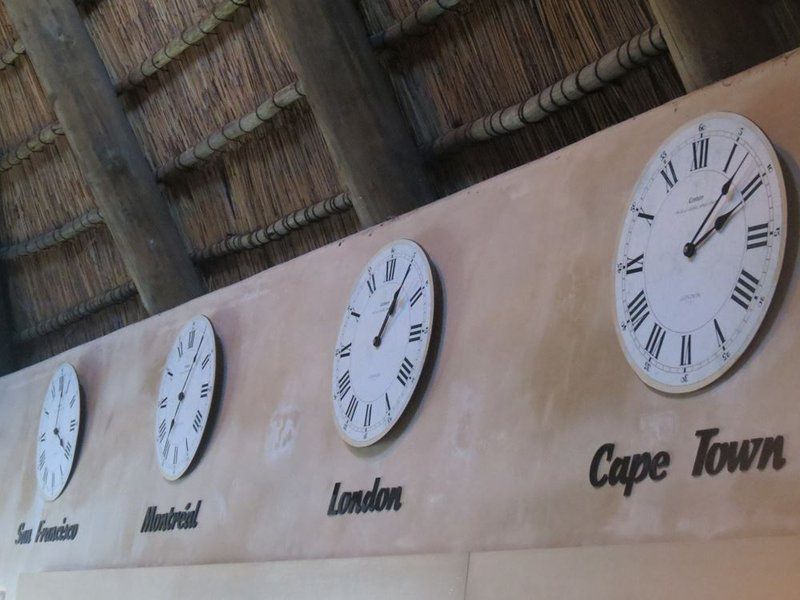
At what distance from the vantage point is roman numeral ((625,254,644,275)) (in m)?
1.69

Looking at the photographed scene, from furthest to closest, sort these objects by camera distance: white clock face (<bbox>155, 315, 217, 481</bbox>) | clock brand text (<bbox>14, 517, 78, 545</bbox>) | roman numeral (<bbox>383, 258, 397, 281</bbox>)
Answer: clock brand text (<bbox>14, 517, 78, 545</bbox>), white clock face (<bbox>155, 315, 217, 481</bbox>), roman numeral (<bbox>383, 258, 397, 281</bbox>)

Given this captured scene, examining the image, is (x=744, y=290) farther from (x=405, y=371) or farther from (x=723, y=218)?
(x=405, y=371)

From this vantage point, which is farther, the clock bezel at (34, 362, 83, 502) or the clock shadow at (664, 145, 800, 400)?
the clock bezel at (34, 362, 83, 502)

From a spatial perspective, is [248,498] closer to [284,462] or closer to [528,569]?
[284,462]

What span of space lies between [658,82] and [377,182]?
760 mm

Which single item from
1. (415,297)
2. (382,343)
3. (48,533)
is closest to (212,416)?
(382,343)

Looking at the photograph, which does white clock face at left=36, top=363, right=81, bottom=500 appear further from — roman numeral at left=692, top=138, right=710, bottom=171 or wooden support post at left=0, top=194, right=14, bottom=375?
roman numeral at left=692, top=138, right=710, bottom=171

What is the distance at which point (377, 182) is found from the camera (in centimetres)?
276

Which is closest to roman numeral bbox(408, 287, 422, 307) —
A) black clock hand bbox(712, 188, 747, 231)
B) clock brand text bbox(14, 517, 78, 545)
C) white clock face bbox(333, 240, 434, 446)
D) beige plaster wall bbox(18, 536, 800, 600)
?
white clock face bbox(333, 240, 434, 446)

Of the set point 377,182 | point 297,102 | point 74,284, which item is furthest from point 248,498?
point 74,284

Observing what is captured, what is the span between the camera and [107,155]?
146 inches

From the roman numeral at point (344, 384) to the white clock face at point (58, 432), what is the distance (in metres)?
1.41

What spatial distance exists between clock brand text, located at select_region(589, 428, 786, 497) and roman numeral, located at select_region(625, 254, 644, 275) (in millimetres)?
276

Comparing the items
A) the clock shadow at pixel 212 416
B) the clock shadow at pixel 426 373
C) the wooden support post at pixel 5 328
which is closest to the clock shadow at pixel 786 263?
the clock shadow at pixel 426 373
